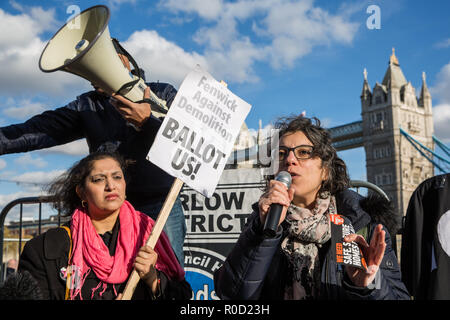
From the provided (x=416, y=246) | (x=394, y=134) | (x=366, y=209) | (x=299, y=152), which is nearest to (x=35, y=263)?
(x=299, y=152)

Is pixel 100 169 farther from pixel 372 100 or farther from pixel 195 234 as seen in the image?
pixel 372 100

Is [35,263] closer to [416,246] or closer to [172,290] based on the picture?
[172,290]

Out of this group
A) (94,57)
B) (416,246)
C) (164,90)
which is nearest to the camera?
(416,246)

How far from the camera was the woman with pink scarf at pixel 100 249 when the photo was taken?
88.3 inches

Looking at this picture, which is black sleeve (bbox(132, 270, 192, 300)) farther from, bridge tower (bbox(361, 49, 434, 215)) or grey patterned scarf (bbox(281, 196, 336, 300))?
bridge tower (bbox(361, 49, 434, 215))

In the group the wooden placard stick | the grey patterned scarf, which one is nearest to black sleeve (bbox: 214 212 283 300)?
the grey patterned scarf

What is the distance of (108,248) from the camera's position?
2.40 meters

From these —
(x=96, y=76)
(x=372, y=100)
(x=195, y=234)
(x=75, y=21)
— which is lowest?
(x=195, y=234)

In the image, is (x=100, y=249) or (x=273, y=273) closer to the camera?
(x=273, y=273)

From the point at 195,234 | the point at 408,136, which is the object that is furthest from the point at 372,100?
the point at 195,234

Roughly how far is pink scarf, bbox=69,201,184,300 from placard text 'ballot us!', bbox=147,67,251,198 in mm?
461

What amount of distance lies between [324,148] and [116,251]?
1.21m

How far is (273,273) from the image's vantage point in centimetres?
205

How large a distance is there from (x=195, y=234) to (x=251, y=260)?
7.80 ft
